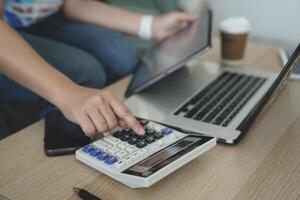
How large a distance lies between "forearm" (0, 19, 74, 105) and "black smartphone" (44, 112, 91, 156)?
2.2 inches

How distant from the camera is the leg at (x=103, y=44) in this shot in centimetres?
115

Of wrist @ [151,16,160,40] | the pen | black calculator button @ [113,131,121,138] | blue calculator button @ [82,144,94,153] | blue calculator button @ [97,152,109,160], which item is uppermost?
wrist @ [151,16,160,40]

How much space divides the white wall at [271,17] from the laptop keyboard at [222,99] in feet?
1.61

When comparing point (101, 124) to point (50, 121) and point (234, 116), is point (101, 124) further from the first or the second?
point (234, 116)

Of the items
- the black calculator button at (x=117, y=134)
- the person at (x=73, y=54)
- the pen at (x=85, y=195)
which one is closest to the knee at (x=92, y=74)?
the person at (x=73, y=54)

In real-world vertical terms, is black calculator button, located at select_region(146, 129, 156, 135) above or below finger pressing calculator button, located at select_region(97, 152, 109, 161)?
above

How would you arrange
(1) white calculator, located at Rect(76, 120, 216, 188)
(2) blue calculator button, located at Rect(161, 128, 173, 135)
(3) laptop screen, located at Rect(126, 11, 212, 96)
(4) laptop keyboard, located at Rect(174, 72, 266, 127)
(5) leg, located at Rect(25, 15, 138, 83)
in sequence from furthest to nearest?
(5) leg, located at Rect(25, 15, 138, 83), (3) laptop screen, located at Rect(126, 11, 212, 96), (4) laptop keyboard, located at Rect(174, 72, 266, 127), (2) blue calculator button, located at Rect(161, 128, 173, 135), (1) white calculator, located at Rect(76, 120, 216, 188)

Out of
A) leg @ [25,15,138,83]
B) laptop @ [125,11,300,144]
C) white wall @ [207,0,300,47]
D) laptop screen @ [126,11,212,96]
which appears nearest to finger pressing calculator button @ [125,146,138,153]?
laptop @ [125,11,300,144]

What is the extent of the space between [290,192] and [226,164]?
116 mm

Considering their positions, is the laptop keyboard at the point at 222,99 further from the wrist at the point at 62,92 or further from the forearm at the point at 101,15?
the forearm at the point at 101,15

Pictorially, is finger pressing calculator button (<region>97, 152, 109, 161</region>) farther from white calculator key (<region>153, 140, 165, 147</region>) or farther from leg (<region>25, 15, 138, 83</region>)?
leg (<region>25, 15, 138, 83</region>)

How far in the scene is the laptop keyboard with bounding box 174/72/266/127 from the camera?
79 centimetres

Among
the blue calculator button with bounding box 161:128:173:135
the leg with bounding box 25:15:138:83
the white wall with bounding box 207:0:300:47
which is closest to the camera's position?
the blue calculator button with bounding box 161:128:173:135

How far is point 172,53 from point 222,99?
0.25 m
